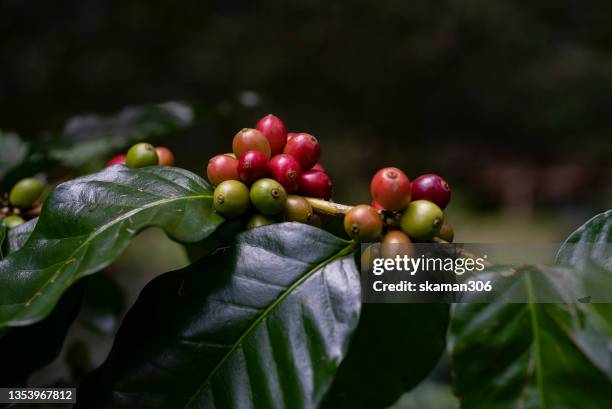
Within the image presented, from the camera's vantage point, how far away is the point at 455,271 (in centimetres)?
55

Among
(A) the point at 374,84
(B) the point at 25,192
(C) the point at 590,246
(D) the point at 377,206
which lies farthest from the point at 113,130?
(A) the point at 374,84

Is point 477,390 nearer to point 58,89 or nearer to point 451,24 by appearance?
point 58,89

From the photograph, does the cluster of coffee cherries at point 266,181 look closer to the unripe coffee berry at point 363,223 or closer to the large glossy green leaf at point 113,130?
the unripe coffee berry at point 363,223

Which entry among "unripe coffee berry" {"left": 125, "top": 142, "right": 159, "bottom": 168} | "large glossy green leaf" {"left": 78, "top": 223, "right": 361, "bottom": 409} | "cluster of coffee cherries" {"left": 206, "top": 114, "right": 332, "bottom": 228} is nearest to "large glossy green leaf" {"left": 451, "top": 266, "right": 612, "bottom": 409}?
"large glossy green leaf" {"left": 78, "top": 223, "right": 361, "bottom": 409}

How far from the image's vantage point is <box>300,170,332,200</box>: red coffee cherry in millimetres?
619

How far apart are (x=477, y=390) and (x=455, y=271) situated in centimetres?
12

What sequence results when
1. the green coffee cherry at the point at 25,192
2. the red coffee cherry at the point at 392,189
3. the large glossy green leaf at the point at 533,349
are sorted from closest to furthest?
1. the large glossy green leaf at the point at 533,349
2. the red coffee cherry at the point at 392,189
3. the green coffee cherry at the point at 25,192

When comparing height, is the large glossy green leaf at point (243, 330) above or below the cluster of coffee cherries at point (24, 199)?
below

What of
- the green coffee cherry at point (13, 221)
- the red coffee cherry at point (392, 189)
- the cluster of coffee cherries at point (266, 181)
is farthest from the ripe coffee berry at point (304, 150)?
the green coffee cherry at point (13, 221)

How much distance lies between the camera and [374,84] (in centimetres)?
631

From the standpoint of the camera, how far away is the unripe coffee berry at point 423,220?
54 centimetres

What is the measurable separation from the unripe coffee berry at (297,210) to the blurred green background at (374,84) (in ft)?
10.8

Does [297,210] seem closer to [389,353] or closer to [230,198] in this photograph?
[230,198]

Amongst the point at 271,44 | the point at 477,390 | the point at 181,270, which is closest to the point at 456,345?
the point at 477,390
